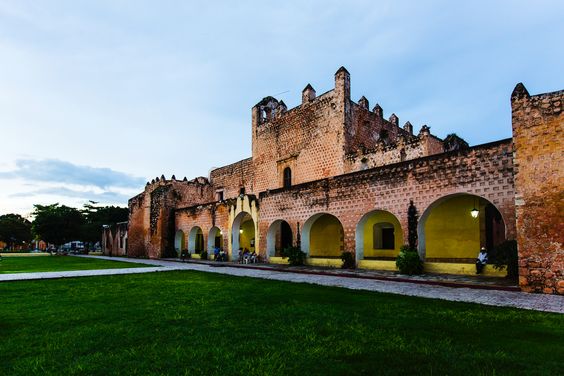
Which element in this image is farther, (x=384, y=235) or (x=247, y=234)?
(x=247, y=234)

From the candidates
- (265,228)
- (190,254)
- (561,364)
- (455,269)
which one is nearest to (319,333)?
(561,364)

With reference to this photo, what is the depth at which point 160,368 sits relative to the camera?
3.43 meters

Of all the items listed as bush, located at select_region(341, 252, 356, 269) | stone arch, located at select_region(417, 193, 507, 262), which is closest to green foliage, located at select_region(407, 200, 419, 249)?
stone arch, located at select_region(417, 193, 507, 262)

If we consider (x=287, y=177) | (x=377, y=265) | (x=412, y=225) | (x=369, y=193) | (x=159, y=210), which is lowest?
(x=377, y=265)

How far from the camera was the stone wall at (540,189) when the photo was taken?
8.27 metres

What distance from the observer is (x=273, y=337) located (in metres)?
4.47

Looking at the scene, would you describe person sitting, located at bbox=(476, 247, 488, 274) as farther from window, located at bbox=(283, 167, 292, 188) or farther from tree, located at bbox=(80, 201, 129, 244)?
tree, located at bbox=(80, 201, 129, 244)

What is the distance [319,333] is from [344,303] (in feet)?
7.56

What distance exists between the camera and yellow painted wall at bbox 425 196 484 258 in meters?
14.1

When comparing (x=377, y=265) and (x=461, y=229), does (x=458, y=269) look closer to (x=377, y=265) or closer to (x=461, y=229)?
(x=377, y=265)

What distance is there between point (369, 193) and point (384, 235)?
4.77 metres

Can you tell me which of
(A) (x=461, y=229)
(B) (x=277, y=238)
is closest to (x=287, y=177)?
(B) (x=277, y=238)

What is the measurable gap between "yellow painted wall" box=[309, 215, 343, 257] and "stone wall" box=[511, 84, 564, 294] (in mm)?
11048

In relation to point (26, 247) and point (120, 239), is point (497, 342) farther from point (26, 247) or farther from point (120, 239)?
point (26, 247)
